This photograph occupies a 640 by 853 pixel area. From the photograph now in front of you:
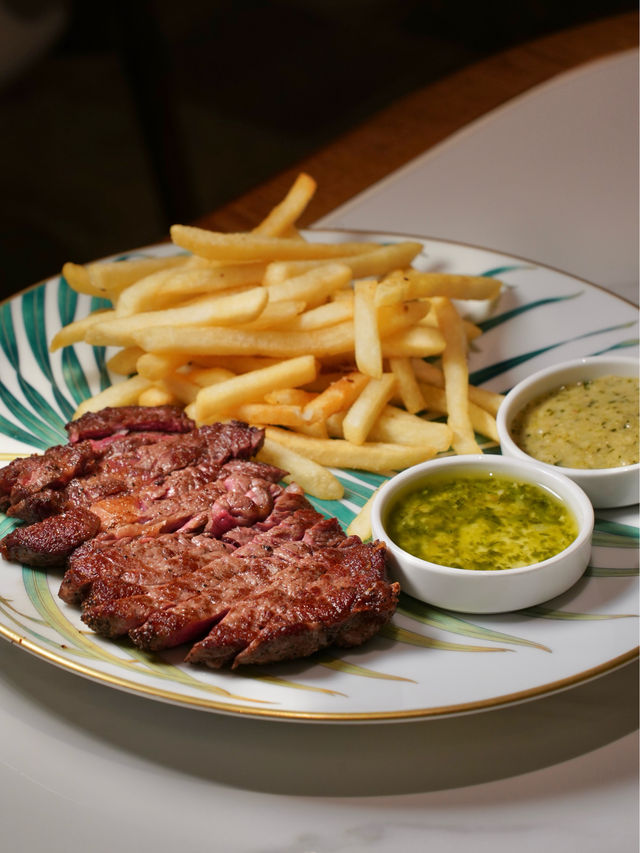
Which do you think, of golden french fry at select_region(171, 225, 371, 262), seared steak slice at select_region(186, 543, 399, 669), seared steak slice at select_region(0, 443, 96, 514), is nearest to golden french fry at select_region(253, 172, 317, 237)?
golden french fry at select_region(171, 225, 371, 262)

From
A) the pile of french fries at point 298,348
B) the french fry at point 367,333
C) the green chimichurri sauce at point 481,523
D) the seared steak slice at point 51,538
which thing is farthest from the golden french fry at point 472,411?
the seared steak slice at point 51,538

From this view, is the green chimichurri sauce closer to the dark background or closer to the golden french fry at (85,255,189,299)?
the golden french fry at (85,255,189,299)

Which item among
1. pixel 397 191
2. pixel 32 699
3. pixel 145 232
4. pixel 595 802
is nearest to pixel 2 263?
pixel 145 232

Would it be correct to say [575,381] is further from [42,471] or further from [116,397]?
[42,471]

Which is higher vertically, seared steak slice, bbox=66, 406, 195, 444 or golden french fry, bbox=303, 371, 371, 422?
seared steak slice, bbox=66, 406, 195, 444

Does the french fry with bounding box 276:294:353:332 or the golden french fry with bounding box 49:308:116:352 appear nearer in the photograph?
the french fry with bounding box 276:294:353:332

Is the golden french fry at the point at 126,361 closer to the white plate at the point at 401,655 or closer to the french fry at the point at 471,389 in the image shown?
the white plate at the point at 401,655
